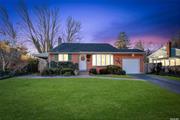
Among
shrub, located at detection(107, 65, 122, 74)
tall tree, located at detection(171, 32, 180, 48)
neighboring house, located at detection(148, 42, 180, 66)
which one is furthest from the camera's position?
tall tree, located at detection(171, 32, 180, 48)

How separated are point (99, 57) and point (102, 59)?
0.49 metres

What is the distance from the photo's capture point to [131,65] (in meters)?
26.9

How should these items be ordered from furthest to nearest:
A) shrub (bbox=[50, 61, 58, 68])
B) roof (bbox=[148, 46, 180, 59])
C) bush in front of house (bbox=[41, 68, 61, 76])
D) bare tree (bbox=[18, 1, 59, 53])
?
bare tree (bbox=[18, 1, 59, 53]) → roof (bbox=[148, 46, 180, 59]) → shrub (bbox=[50, 61, 58, 68]) → bush in front of house (bbox=[41, 68, 61, 76])

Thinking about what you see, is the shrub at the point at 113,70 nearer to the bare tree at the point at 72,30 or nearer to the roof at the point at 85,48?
the roof at the point at 85,48

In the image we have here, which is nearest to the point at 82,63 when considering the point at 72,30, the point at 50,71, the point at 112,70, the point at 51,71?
the point at 112,70

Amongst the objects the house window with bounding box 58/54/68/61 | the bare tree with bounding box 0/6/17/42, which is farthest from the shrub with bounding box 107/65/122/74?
the bare tree with bounding box 0/6/17/42

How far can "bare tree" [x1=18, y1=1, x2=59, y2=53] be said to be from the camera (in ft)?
129

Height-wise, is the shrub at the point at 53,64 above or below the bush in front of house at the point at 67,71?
above

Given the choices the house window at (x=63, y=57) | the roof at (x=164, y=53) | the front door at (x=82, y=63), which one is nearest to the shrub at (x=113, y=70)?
the front door at (x=82, y=63)

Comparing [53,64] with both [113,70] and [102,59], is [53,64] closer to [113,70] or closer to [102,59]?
[102,59]

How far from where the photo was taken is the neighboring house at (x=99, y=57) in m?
26.0

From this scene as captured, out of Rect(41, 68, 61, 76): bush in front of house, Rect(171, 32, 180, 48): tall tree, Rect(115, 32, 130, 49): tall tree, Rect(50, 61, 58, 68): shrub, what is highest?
Rect(115, 32, 130, 49): tall tree

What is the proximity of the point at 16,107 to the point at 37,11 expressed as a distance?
36.8m

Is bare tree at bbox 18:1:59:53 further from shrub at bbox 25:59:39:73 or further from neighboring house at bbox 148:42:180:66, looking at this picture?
neighboring house at bbox 148:42:180:66
